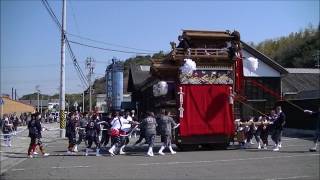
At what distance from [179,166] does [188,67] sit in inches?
255

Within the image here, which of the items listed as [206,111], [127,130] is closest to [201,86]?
[206,111]

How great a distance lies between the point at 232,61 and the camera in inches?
875

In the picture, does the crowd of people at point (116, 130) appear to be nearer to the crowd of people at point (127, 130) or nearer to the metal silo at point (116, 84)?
the crowd of people at point (127, 130)

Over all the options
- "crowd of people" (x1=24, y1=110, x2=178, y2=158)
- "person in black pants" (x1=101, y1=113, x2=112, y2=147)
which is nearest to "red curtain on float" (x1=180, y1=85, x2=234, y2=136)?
"crowd of people" (x1=24, y1=110, x2=178, y2=158)

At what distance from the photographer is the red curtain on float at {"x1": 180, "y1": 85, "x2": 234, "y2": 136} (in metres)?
21.2

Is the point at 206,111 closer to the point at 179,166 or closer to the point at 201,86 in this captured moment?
the point at 201,86

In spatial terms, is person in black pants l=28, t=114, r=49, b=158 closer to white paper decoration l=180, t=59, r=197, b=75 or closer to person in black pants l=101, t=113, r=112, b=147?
person in black pants l=101, t=113, r=112, b=147

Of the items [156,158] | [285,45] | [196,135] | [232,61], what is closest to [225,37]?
[232,61]

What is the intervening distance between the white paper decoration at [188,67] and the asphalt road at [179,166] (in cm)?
370

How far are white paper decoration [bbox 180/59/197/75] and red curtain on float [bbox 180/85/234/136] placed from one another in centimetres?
65

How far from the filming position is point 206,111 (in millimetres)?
21516

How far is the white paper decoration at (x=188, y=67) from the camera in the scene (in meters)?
20.9

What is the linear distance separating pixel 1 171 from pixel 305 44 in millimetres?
64142

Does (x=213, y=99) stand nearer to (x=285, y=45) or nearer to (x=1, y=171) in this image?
(x=1, y=171)
